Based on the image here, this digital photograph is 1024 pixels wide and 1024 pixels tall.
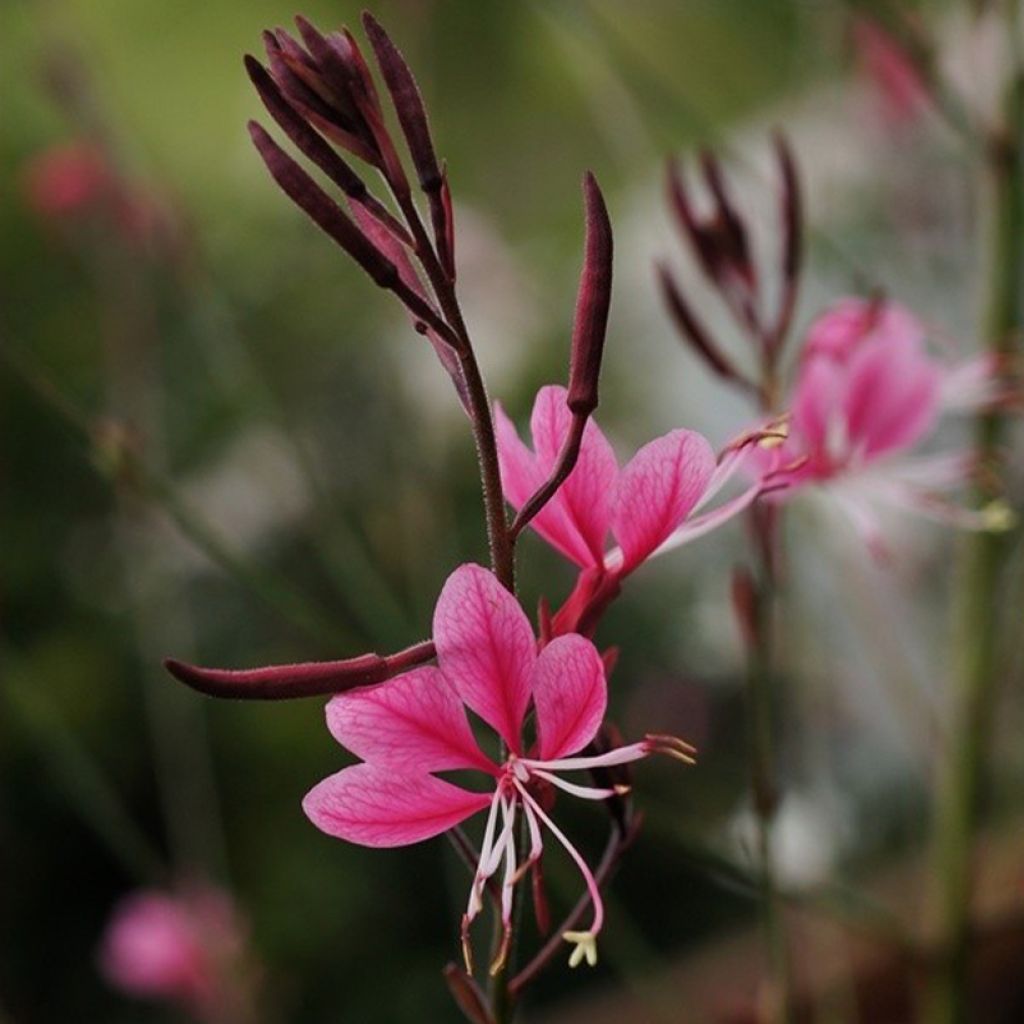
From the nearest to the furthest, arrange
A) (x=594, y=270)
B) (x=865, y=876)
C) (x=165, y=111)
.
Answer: (x=594, y=270) < (x=865, y=876) < (x=165, y=111)

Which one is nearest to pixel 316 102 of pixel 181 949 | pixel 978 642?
pixel 978 642

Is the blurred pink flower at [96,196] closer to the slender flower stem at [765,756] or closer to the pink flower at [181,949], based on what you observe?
the pink flower at [181,949]

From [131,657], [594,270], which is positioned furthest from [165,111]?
[594,270]

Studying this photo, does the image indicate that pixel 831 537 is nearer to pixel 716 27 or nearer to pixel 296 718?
pixel 296 718

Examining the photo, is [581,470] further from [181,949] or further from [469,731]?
[181,949]

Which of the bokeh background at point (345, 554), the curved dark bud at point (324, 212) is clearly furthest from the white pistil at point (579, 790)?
the bokeh background at point (345, 554)

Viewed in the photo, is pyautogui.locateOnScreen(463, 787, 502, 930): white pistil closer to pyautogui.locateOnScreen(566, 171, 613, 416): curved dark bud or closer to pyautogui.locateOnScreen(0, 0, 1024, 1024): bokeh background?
pyautogui.locateOnScreen(566, 171, 613, 416): curved dark bud
